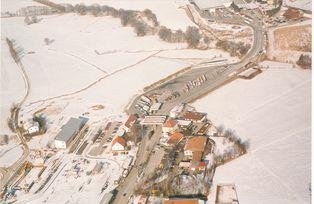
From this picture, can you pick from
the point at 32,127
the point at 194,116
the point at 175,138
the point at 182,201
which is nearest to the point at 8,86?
the point at 32,127

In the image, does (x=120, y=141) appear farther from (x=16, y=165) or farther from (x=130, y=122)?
(x=16, y=165)

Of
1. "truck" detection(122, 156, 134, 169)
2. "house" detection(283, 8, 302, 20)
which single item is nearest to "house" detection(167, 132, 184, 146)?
"truck" detection(122, 156, 134, 169)

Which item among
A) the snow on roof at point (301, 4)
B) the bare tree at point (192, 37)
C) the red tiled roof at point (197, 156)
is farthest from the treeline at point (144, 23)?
the red tiled roof at point (197, 156)

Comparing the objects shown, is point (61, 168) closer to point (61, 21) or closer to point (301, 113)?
point (301, 113)

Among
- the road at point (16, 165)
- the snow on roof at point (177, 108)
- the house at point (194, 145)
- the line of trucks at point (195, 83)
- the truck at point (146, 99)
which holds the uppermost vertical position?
the line of trucks at point (195, 83)

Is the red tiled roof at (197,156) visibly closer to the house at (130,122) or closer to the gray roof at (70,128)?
the house at (130,122)

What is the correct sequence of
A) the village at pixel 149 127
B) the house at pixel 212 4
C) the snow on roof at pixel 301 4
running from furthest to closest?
Result: 1. the house at pixel 212 4
2. the snow on roof at pixel 301 4
3. the village at pixel 149 127
